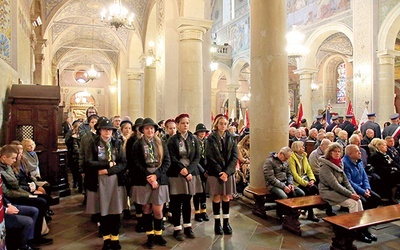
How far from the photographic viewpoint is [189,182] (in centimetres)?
420

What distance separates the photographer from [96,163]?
3.64 m

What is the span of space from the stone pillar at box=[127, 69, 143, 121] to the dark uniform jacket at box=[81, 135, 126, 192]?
12.5 meters

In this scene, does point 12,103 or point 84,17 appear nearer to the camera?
point 12,103

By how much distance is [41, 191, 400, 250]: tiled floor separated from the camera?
3.90 m

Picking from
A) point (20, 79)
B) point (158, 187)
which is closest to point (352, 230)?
point (158, 187)

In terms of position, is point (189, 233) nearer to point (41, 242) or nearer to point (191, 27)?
point (41, 242)

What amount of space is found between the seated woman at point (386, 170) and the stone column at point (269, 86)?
7.15 feet

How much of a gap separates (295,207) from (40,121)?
5.33 metres

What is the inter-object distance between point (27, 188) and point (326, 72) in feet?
67.4

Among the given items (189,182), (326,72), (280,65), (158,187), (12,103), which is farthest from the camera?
(326,72)

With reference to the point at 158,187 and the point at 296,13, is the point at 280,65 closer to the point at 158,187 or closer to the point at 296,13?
the point at 158,187

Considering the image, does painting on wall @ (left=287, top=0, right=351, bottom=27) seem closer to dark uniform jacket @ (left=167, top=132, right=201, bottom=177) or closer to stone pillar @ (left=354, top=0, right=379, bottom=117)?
stone pillar @ (left=354, top=0, right=379, bottom=117)

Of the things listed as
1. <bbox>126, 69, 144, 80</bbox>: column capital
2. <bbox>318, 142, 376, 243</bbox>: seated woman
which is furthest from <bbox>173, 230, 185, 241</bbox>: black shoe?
<bbox>126, 69, 144, 80</bbox>: column capital

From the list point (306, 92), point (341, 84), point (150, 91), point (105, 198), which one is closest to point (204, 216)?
point (105, 198)
